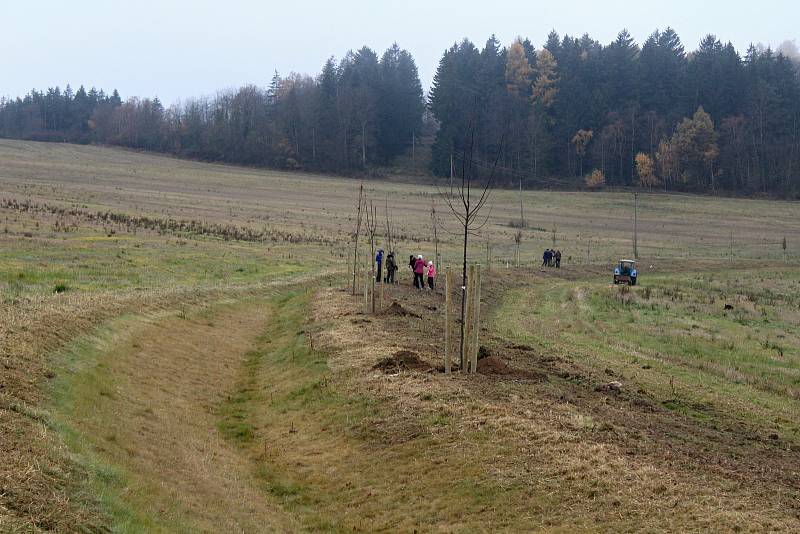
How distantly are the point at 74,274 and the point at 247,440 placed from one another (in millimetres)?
18808

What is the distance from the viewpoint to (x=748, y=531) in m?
8.70

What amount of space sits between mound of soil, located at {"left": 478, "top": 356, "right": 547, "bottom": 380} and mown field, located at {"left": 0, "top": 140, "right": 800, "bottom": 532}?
10 cm

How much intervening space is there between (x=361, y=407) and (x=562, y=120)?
4821 inches

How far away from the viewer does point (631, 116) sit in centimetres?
12669

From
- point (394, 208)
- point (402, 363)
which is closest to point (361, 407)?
point (402, 363)

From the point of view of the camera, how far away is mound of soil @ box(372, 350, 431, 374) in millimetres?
16305

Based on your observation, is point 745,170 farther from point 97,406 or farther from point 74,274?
point 97,406

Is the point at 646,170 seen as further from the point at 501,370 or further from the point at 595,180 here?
the point at 501,370

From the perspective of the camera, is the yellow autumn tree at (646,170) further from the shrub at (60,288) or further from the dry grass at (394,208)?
the shrub at (60,288)

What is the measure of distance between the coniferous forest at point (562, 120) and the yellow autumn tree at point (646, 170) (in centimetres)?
23

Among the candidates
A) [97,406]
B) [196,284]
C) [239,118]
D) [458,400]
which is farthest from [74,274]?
[239,118]

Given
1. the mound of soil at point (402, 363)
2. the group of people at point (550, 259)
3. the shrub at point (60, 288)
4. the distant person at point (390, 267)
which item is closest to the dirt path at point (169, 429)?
the mound of soil at point (402, 363)

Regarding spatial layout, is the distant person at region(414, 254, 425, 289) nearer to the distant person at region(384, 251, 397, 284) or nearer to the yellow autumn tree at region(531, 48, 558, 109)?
the distant person at region(384, 251, 397, 284)

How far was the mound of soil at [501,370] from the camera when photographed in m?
16.3
